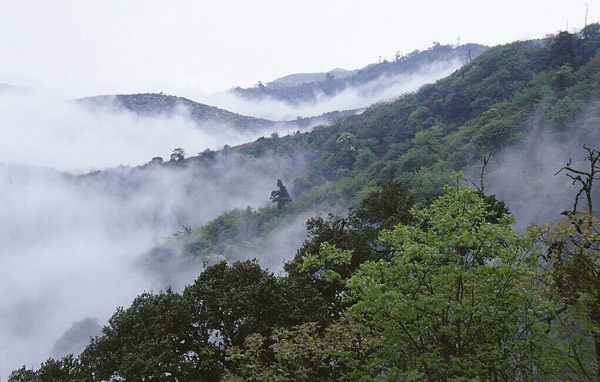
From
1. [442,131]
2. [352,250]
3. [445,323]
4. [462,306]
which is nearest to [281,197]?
[442,131]

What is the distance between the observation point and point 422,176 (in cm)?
4312

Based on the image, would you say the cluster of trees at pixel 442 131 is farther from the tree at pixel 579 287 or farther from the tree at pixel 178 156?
the tree at pixel 178 156

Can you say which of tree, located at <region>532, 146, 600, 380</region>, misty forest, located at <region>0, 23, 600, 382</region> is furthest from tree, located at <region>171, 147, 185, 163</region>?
tree, located at <region>532, 146, 600, 380</region>

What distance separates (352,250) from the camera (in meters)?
11.3

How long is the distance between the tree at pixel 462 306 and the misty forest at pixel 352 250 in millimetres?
54

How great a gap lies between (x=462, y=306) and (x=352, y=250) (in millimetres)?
5642

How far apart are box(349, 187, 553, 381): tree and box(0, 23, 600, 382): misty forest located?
0.18 ft

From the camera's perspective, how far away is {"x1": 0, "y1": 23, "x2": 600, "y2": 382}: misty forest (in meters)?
6.02

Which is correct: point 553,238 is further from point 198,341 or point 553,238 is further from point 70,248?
point 70,248

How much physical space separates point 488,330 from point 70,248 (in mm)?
161477

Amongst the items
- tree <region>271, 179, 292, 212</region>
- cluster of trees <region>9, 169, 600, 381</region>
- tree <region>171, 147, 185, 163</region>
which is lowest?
tree <region>271, 179, 292, 212</region>

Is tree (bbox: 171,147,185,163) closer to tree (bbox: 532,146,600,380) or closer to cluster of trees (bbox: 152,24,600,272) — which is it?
cluster of trees (bbox: 152,24,600,272)

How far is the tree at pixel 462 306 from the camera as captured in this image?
5.69m

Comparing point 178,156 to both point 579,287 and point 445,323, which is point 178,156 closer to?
point 445,323
